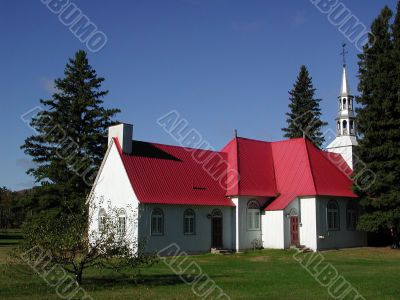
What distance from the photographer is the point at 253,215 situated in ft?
114

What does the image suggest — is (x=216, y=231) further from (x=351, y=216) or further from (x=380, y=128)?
Result: (x=380, y=128)

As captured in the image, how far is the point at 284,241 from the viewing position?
33.6 m

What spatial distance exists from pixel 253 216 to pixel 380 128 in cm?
1005

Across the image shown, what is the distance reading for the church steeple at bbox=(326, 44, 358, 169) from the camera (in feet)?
131

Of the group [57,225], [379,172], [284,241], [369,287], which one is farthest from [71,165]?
[369,287]

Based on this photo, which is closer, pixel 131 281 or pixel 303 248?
pixel 131 281

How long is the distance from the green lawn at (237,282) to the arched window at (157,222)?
472 centimetres

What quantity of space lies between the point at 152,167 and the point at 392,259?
1491 centimetres

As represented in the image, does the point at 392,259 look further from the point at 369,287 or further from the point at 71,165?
the point at 71,165

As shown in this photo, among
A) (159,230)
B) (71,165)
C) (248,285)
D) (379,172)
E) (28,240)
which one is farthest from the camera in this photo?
(71,165)

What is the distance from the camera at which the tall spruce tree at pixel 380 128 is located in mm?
32312

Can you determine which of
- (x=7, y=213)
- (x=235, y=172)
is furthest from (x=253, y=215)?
(x=7, y=213)

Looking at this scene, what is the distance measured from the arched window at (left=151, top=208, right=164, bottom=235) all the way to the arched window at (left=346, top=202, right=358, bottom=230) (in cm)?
1362

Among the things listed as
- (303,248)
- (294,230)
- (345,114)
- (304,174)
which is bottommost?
(303,248)
